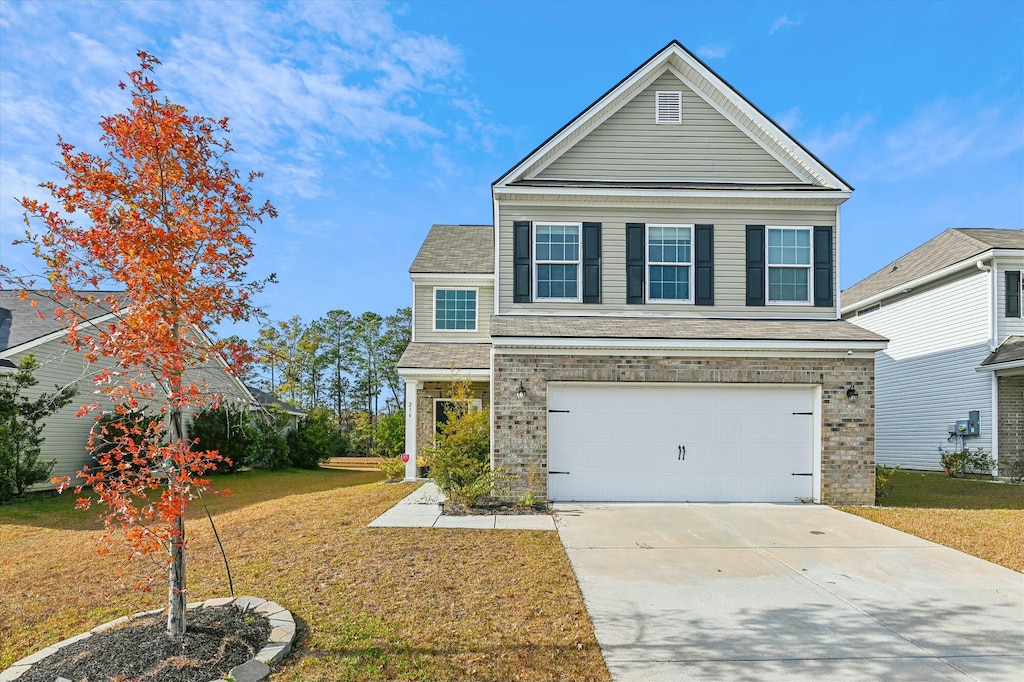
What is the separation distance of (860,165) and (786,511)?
28.6 feet

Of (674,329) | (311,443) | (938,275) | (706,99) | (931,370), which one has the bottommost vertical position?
(311,443)

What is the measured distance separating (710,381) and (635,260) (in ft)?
9.73

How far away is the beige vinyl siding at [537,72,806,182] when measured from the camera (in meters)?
12.9

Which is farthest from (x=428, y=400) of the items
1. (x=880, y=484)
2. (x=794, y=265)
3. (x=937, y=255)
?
(x=937, y=255)

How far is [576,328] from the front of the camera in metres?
11.2

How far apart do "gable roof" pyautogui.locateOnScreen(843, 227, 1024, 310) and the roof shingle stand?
7820mm

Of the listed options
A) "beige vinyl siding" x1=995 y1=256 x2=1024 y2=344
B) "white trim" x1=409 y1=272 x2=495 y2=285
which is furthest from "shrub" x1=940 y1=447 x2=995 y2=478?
"white trim" x1=409 y1=272 x2=495 y2=285

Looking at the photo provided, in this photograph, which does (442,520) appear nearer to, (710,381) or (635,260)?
(710,381)

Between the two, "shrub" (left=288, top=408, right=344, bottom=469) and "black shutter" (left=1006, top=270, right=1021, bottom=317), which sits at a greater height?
"black shutter" (left=1006, top=270, right=1021, bottom=317)

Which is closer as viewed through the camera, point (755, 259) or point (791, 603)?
point (791, 603)

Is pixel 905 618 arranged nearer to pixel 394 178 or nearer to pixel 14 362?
pixel 394 178

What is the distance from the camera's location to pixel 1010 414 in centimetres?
1584

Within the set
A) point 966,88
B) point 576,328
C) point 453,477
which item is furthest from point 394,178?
point 966,88

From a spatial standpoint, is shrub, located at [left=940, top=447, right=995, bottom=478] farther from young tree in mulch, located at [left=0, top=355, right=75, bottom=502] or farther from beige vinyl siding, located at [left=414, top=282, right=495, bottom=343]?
young tree in mulch, located at [left=0, top=355, right=75, bottom=502]
